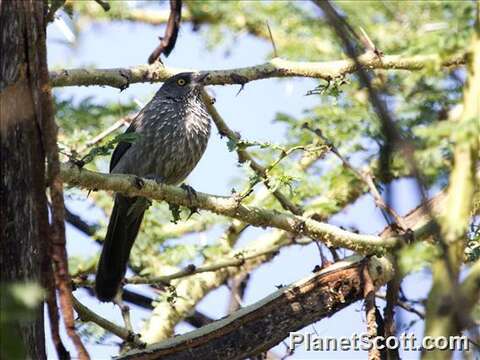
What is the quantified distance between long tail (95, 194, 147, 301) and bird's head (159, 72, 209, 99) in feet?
3.46

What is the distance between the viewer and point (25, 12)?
3.20 m

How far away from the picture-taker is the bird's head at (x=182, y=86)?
7.76 m

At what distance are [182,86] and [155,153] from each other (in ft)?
2.63

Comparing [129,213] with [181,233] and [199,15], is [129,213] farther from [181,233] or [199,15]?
[199,15]

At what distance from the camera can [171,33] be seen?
627cm

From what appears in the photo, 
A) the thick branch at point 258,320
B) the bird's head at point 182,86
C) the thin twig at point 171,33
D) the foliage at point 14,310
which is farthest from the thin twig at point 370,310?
the foliage at point 14,310

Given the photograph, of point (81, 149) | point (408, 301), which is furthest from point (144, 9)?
point (408, 301)

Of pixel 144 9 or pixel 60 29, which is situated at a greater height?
pixel 144 9

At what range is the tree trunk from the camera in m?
3.19

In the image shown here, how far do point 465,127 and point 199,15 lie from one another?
830 cm

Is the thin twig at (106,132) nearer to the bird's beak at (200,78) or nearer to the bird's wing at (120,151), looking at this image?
the bird's wing at (120,151)

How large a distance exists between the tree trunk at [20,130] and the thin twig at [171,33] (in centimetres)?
297

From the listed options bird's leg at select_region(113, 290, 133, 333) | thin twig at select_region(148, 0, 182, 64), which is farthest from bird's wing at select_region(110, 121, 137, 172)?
thin twig at select_region(148, 0, 182, 64)

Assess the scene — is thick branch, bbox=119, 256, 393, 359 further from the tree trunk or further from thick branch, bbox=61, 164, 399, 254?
the tree trunk
